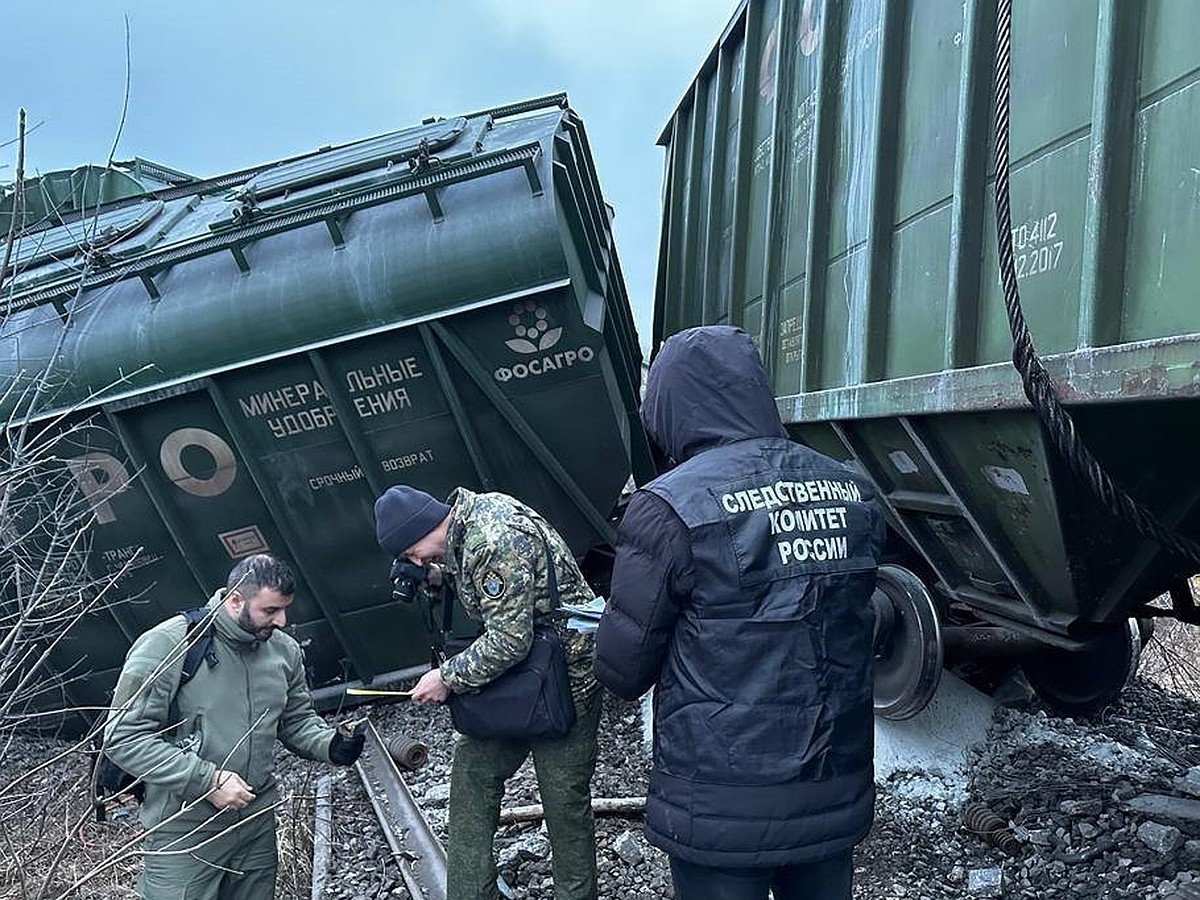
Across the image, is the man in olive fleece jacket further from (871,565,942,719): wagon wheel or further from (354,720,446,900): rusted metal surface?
(871,565,942,719): wagon wheel

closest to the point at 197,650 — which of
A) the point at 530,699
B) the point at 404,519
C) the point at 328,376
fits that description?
the point at 404,519

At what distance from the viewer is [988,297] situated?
2732 mm

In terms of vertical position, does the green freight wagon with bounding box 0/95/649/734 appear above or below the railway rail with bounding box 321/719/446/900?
above

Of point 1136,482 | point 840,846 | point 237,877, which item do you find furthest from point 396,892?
point 1136,482

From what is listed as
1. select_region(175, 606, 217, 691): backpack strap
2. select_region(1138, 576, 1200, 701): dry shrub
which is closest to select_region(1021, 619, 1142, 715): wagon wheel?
select_region(1138, 576, 1200, 701): dry shrub

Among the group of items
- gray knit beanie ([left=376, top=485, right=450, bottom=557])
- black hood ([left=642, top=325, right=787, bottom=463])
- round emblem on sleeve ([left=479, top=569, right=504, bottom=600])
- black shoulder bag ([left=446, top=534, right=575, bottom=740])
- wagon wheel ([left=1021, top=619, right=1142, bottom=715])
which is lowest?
wagon wheel ([left=1021, top=619, right=1142, bottom=715])

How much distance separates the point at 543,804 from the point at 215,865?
1.05m

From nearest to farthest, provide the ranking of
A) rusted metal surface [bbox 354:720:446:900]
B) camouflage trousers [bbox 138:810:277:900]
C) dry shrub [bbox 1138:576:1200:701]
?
camouflage trousers [bbox 138:810:277:900] < rusted metal surface [bbox 354:720:446:900] < dry shrub [bbox 1138:576:1200:701]

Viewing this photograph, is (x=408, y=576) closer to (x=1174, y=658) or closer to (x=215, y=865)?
A: (x=215, y=865)

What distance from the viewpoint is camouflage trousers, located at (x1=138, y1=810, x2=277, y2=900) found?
2.98 meters

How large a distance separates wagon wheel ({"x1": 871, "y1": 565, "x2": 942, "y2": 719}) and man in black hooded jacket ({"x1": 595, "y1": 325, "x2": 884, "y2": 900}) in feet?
5.09

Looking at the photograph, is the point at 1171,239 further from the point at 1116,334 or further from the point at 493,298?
the point at 493,298

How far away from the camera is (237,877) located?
318 centimetres

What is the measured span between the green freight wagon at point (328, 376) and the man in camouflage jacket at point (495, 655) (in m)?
1.90
